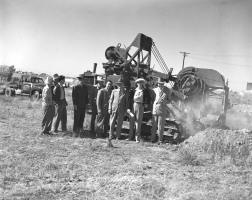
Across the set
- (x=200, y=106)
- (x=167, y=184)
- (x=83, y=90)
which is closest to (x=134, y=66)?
(x=83, y=90)

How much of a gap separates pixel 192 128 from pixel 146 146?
262cm

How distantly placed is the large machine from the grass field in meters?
2.30

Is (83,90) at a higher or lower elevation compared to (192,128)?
higher

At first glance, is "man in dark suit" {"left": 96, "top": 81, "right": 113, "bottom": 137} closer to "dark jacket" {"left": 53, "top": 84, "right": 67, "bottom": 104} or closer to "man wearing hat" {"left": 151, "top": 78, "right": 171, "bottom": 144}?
"dark jacket" {"left": 53, "top": 84, "right": 67, "bottom": 104}

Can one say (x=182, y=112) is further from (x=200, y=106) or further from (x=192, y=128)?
(x=200, y=106)

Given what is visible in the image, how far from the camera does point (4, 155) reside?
607cm

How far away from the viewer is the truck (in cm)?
2397

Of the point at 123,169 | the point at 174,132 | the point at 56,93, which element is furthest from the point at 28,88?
the point at 123,169

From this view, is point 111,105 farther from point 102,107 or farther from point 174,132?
point 174,132

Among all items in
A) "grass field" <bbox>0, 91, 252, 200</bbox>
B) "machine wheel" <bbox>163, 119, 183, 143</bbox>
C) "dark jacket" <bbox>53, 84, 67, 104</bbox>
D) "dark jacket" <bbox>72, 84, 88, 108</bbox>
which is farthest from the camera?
"dark jacket" <bbox>72, 84, 88, 108</bbox>

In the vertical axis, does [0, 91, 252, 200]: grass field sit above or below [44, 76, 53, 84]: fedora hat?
below

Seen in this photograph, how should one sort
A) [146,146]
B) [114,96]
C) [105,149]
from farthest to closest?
1. [114,96]
2. [146,146]
3. [105,149]

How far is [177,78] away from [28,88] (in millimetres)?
16789

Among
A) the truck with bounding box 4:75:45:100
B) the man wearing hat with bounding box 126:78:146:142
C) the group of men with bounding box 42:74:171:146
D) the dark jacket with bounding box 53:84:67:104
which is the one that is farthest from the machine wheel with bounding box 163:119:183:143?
the truck with bounding box 4:75:45:100
